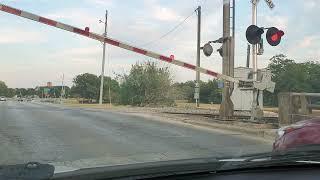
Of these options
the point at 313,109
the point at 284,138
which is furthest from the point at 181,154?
the point at 313,109

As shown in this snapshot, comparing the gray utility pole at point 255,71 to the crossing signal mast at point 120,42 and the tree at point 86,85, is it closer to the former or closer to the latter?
the crossing signal mast at point 120,42

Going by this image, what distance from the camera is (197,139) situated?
53.3 feet

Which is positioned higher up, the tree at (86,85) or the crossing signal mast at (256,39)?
the tree at (86,85)

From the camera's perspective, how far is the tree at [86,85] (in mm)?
128325

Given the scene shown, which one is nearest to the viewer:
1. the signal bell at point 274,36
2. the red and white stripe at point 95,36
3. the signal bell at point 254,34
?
the signal bell at point 274,36

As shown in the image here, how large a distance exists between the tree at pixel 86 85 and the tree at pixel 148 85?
65.9m

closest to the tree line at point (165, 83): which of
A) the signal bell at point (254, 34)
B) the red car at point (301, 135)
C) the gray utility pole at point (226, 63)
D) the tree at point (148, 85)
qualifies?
the tree at point (148, 85)

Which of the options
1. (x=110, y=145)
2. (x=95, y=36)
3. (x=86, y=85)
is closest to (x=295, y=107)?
(x=110, y=145)

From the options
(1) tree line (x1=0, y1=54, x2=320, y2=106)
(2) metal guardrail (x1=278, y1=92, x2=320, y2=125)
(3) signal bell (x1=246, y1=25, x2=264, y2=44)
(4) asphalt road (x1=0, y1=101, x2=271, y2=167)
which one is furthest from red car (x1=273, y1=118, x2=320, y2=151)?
(1) tree line (x1=0, y1=54, x2=320, y2=106)

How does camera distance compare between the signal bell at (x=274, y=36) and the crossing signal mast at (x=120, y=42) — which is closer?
the signal bell at (x=274, y=36)

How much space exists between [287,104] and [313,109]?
1209mm

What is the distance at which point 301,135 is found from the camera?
7887 mm

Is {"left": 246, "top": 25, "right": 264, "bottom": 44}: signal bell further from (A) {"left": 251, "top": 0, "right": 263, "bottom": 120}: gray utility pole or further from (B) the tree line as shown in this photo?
(B) the tree line

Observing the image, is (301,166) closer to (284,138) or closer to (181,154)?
(284,138)
